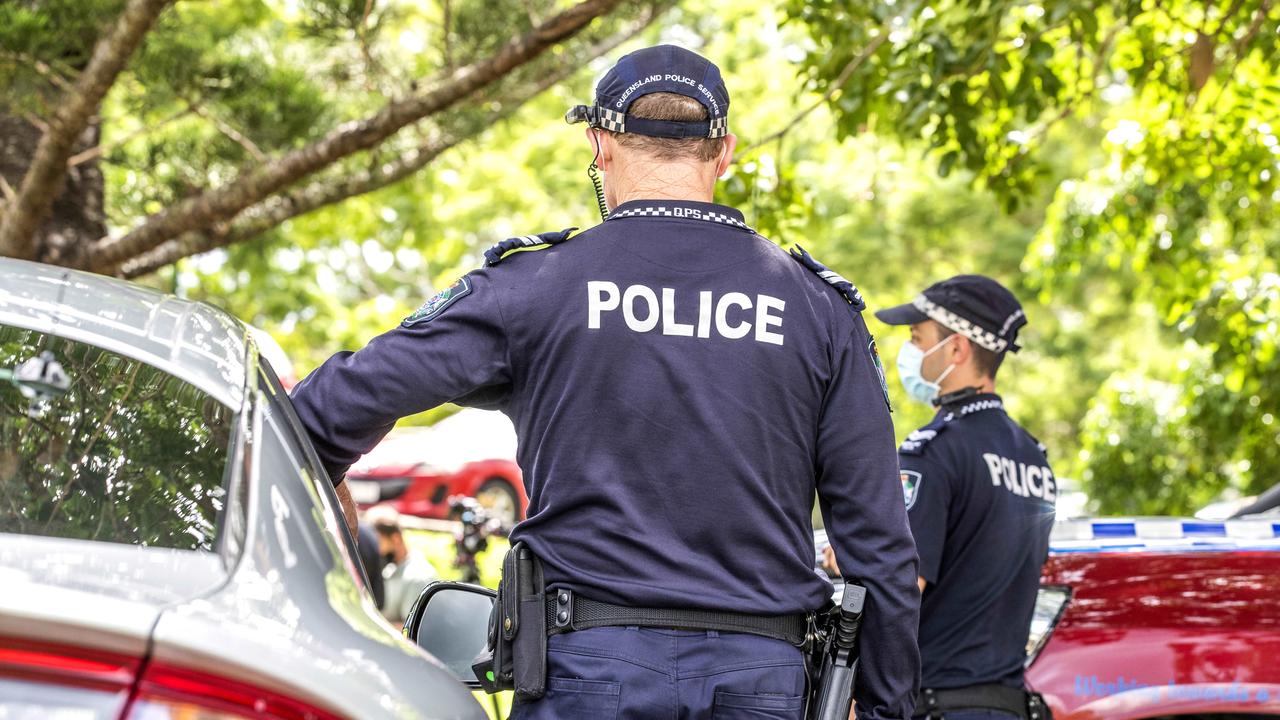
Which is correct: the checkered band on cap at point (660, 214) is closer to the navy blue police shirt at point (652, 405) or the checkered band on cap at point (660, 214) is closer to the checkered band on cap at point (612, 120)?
the navy blue police shirt at point (652, 405)

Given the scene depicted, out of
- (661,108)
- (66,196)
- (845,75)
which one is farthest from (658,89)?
(66,196)

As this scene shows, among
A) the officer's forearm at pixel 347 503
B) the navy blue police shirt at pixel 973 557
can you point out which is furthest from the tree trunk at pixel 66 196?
the navy blue police shirt at pixel 973 557

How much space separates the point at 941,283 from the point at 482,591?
1961 millimetres

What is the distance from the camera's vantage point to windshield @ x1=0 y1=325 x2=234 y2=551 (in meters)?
1.54

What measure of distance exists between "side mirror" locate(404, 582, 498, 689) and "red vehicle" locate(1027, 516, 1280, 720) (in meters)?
1.83

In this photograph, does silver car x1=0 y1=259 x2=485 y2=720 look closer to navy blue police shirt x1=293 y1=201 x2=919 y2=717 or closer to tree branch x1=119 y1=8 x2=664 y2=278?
navy blue police shirt x1=293 y1=201 x2=919 y2=717

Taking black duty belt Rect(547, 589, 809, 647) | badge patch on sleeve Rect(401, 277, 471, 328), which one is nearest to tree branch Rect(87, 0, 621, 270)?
badge patch on sleeve Rect(401, 277, 471, 328)

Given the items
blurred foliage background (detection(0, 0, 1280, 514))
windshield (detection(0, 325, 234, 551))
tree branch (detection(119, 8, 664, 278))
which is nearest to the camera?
windshield (detection(0, 325, 234, 551))

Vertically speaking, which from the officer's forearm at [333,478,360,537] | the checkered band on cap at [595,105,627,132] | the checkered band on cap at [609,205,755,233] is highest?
the checkered band on cap at [595,105,627,132]

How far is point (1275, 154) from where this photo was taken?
6961 millimetres

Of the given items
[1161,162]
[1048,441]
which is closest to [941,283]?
[1161,162]

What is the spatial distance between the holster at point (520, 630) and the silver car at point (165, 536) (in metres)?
0.32

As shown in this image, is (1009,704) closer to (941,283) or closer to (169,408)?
(941,283)

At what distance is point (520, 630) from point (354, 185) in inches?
190
